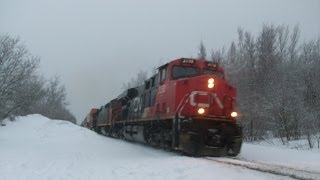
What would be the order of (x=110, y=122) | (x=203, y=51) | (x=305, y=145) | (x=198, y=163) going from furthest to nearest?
(x=203, y=51) → (x=110, y=122) → (x=305, y=145) → (x=198, y=163)

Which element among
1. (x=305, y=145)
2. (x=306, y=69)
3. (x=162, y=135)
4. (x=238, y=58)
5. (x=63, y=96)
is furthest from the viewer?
(x=63, y=96)

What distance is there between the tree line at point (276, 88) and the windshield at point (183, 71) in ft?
30.2

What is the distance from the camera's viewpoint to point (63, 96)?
10969 centimetres

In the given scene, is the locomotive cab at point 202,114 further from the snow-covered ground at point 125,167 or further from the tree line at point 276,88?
the tree line at point 276,88

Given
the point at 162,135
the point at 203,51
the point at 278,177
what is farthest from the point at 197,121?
the point at 203,51

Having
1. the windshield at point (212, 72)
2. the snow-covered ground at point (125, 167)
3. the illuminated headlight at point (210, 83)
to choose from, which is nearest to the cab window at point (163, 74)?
Result: the windshield at point (212, 72)

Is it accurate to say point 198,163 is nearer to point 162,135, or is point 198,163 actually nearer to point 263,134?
point 162,135

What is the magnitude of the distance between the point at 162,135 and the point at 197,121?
2255mm

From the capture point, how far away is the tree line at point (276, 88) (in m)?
27.8

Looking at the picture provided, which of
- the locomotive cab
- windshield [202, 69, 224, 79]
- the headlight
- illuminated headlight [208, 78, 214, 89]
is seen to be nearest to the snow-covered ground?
the locomotive cab

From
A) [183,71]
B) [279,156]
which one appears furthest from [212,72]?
[279,156]

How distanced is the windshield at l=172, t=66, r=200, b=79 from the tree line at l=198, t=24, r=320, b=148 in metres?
9.21

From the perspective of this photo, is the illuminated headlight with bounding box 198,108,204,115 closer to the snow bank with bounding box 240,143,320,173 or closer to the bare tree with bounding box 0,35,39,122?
the snow bank with bounding box 240,143,320,173

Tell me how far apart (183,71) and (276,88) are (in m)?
13.5
